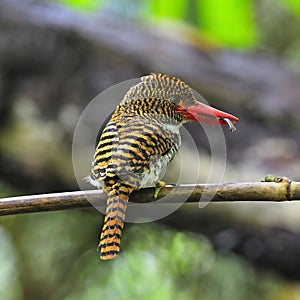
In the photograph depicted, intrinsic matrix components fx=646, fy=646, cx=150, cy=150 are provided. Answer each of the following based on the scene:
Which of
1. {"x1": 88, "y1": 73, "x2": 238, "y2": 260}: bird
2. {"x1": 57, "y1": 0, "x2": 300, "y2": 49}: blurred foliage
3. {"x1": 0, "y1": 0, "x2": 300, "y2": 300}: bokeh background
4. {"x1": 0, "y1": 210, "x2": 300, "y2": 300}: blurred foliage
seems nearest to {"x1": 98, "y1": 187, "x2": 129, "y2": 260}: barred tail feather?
{"x1": 88, "y1": 73, "x2": 238, "y2": 260}: bird

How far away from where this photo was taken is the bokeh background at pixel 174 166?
201cm

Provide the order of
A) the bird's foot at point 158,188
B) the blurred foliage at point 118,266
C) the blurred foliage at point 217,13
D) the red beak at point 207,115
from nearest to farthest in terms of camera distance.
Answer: the red beak at point 207,115, the bird's foot at point 158,188, the blurred foliage at point 217,13, the blurred foliage at point 118,266

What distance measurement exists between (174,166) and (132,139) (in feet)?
4.24

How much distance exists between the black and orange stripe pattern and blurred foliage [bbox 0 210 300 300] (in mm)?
1357

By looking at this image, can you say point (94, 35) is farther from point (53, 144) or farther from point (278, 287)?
point (278, 287)

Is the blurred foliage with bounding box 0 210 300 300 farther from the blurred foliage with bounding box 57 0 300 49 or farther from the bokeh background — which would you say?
the blurred foliage with bounding box 57 0 300 49

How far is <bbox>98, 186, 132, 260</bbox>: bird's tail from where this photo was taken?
514mm

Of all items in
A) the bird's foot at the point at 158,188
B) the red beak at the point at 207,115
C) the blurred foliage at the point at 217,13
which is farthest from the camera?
the blurred foliage at the point at 217,13

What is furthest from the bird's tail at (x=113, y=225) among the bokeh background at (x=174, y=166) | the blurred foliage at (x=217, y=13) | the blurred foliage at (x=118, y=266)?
the blurred foliage at (x=118, y=266)

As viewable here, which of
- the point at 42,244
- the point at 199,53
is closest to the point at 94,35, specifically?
the point at 199,53

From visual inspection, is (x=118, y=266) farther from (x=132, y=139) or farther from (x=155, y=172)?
(x=132, y=139)

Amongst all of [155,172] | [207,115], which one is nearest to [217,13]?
[155,172]

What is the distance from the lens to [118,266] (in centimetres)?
203

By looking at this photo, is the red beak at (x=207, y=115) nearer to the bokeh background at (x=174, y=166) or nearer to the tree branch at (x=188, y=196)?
the tree branch at (x=188, y=196)
